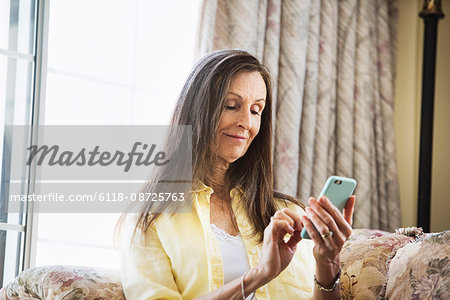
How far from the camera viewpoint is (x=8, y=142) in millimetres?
1904

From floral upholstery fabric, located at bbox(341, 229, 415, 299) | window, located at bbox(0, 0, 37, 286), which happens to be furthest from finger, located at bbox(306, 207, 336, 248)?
window, located at bbox(0, 0, 37, 286)

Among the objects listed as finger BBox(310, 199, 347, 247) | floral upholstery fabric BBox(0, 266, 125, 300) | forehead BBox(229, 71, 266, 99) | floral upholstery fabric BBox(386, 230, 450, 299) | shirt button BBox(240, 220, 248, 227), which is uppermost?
forehead BBox(229, 71, 266, 99)

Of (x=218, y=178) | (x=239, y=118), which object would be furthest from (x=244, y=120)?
(x=218, y=178)

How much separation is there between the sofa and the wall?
152cm

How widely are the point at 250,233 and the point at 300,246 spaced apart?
142 millimetres

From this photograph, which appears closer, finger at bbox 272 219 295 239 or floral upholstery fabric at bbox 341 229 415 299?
finger at bbox 272 219 295 239

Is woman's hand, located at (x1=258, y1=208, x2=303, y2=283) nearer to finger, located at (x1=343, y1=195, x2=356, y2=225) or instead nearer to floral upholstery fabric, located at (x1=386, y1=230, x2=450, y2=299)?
finger, located at (x1=343, y1=195, x2=356, y2=225)

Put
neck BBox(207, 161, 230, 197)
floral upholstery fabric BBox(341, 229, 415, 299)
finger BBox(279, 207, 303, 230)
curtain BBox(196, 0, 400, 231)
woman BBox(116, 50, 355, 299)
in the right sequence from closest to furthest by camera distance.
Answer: finger BBox(279, 207, 303, 230)
woman BBox(116, 50, 355, 299)
floral upholstery fabric BBox(341, 229, 415, 299)
neck BBox(207, 161, 230, 197)
curtain BBox(196, 0, 400, 231)

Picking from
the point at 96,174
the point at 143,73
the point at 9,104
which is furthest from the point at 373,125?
the point at 9,104

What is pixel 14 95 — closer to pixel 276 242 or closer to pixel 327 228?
pixel 276 242

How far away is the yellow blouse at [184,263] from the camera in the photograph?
1.48m

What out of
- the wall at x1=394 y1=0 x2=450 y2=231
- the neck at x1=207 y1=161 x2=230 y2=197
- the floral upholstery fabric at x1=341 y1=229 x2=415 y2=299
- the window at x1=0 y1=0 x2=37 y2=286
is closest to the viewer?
the floral upholstery fabric at x1=341 y1=229 x2=415 y2=299

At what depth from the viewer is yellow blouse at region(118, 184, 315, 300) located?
1.48 meters

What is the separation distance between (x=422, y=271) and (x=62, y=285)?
80cm
